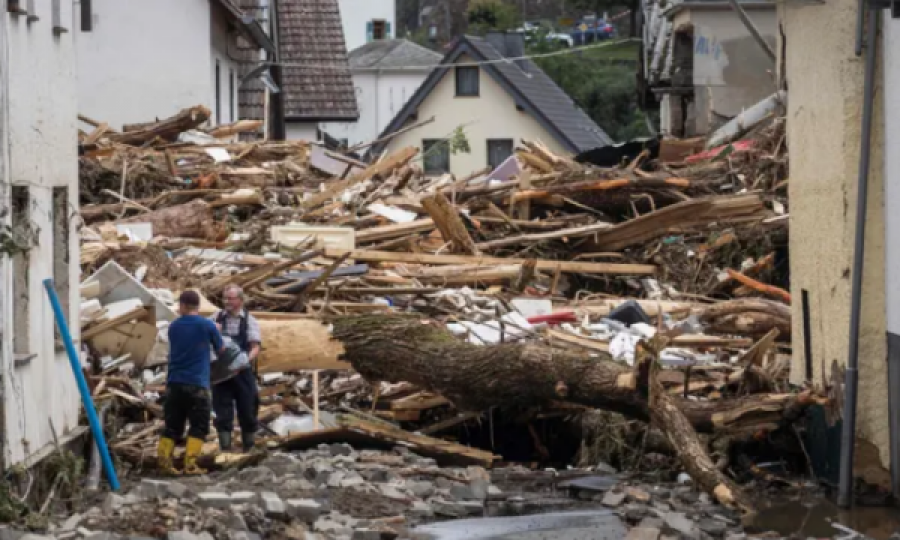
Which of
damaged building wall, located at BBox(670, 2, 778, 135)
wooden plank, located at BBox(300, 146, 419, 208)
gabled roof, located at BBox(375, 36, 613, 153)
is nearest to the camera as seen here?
wooden plank, located at BBox(300, 146, 419, 208)

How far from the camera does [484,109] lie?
184ft

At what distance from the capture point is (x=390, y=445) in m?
14.2

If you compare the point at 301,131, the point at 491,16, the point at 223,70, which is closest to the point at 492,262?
the point at 223,70

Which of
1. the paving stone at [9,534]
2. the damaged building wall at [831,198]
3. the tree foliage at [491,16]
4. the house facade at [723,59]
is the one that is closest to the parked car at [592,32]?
the tree foliage at [491,16]

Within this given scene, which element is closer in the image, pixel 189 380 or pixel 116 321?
pixel 189 380

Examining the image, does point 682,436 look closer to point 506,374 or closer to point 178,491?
point 506,374

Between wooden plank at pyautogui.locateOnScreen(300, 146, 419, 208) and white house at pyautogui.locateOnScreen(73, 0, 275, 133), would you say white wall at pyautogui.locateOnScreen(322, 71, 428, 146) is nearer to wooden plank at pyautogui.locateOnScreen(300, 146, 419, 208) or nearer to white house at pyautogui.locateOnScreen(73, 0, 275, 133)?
white house at pyautogui.locateOnScreen(73, 0, 275, 133)

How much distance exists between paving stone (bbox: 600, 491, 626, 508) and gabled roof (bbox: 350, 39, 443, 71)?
56364 mm

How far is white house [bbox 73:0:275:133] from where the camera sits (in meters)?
27.5

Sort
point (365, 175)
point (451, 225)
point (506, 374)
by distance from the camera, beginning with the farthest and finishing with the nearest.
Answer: point (365, 175) < point (451, 225) < point (506, 374)

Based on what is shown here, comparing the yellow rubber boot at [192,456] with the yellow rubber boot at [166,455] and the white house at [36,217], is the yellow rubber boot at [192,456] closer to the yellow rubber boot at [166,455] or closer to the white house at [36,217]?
the yellow rubber boot at [166,455]

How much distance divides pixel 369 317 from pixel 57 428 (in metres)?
Result: 3.51

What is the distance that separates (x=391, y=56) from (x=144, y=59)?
139 feet

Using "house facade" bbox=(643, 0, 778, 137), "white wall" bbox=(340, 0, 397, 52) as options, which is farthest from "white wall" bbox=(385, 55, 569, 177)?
"white wall" bbox=(340, 0, 397, 52)
